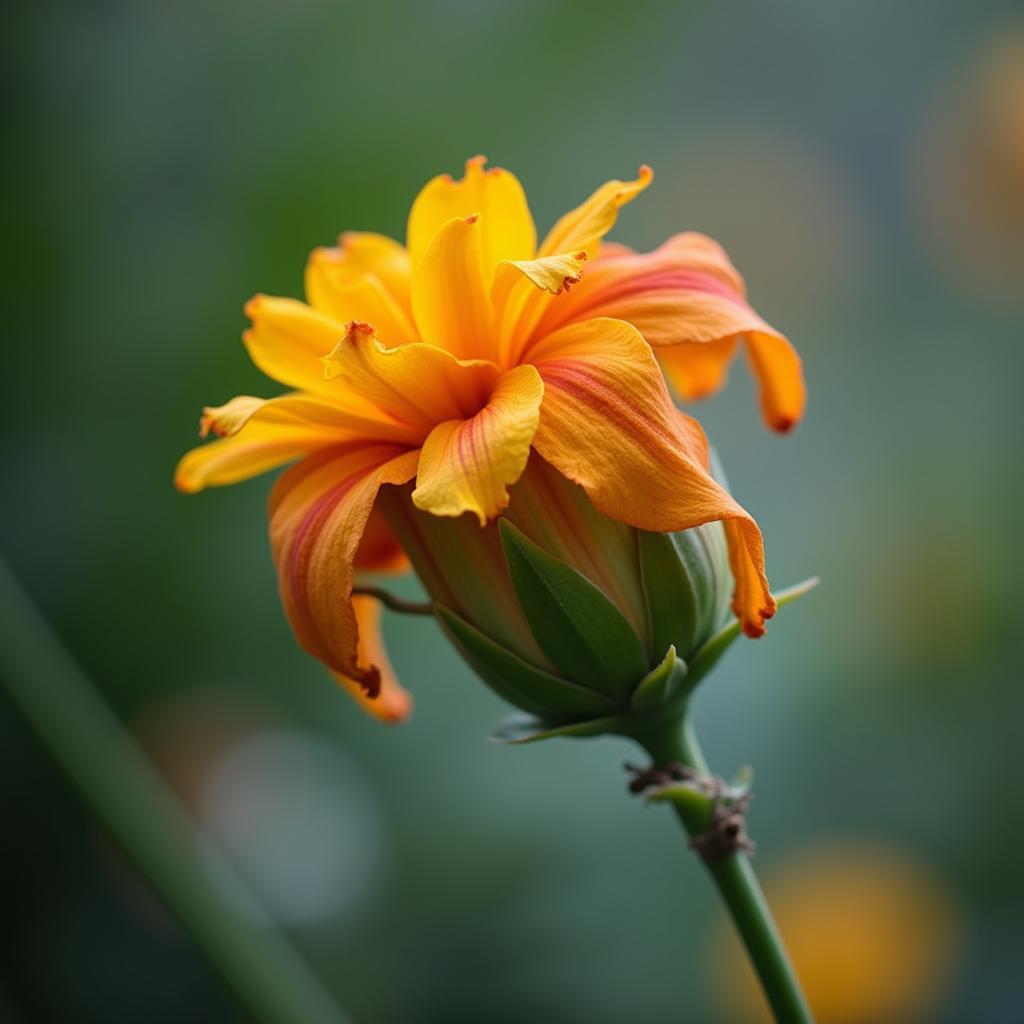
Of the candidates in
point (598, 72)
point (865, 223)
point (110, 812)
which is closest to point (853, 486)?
point (865, 223)

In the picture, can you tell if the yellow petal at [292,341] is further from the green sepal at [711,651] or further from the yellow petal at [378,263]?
the green sepal at [711,651]

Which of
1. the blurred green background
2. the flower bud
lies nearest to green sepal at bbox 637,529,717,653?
the flower bud

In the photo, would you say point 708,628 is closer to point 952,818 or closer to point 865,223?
point 952,818

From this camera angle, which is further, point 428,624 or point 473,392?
point 428,624

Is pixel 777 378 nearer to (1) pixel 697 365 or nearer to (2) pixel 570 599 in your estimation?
(1) pixel 697 365

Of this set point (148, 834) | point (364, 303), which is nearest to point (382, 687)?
point (364, 303)

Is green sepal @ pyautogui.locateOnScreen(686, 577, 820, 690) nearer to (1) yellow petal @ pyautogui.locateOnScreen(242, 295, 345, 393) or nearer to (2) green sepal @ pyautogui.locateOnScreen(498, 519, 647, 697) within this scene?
(2) green sepal @ pyautogui.locateOnScreen(498, 519, 647, 697)
